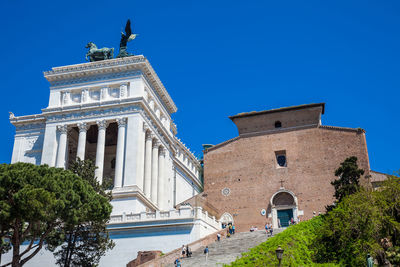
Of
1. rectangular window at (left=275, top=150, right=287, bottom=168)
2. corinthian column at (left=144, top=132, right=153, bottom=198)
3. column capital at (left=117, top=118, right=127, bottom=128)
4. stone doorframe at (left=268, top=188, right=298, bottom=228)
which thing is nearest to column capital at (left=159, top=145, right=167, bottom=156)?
corinthian column at (left=144, top=132, right=153, bottom=198)


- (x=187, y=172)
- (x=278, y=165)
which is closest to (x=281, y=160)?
(x=278, y=165)

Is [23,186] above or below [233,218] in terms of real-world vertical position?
below

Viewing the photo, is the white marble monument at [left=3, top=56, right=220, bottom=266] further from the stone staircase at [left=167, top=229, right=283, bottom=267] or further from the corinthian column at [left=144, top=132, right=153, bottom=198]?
the stone staircase at [left=167, top=229, right=283, bottom=267]

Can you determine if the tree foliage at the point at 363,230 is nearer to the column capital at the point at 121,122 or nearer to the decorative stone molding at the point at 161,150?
the column capital at the point at 121,122

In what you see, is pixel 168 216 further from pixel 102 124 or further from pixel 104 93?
pixel 104 93

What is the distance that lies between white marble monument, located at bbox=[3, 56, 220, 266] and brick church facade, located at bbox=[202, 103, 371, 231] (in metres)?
5.39

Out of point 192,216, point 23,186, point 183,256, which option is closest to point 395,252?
point 183,256

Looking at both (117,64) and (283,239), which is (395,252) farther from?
(117,64)

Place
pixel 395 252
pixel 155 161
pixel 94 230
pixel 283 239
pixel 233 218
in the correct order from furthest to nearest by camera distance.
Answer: pixel 155 161
pixel 233 218
pixel 94 230
pixel 283 239
pixel 395 252

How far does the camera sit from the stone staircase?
2744cm

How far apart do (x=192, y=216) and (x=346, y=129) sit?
17728 mm

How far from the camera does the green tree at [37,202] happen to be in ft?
82.2

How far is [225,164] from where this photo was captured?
47.6 m

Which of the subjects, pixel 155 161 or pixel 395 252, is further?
pixel 155 161
